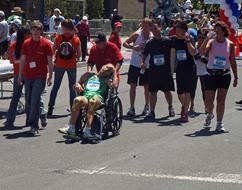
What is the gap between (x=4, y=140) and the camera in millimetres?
10922

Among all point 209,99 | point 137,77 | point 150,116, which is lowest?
point 150,116

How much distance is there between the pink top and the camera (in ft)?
38.2

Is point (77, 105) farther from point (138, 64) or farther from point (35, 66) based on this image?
point (138, 64)

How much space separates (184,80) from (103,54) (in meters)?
1.73

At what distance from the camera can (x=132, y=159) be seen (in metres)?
9.38

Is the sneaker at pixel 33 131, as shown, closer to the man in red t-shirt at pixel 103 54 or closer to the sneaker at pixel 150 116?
the man in red t-shirt at pixel 103 54

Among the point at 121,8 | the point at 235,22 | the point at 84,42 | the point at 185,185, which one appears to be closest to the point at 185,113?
the point at 185,185

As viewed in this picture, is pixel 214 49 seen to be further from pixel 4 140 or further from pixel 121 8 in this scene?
pixel 121 8

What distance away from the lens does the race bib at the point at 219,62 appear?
11648 mm

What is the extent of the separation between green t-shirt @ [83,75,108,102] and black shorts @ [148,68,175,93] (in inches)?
80.6

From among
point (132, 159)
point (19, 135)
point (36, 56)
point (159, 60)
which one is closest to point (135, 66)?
point (159, 60)

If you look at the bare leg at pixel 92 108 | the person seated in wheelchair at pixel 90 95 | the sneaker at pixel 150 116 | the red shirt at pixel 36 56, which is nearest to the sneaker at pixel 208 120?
the sneaker at pixel 150 116

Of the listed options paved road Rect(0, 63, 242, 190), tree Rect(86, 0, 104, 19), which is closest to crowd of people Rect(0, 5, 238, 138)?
paved road Rect(0, 63, 242, 190)

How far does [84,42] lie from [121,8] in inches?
1413
